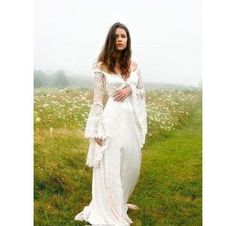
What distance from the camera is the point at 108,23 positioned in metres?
5.11

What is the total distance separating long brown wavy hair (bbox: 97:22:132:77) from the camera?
495 cm

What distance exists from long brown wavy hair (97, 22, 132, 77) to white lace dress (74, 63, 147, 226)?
7cm

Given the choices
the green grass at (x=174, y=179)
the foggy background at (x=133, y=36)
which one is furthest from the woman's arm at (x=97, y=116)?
the green grass at (x=174, y=179)

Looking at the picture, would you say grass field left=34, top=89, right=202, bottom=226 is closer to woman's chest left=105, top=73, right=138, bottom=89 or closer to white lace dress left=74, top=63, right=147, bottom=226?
white lace dress left=74, top=63, right=147, bottom=226

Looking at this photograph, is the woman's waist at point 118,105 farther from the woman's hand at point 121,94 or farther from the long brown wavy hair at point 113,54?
the long brown wavy hair at point 113,54

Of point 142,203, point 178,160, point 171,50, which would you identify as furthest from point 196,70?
point 142,203

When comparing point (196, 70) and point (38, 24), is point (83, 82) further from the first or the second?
point (196, 70)

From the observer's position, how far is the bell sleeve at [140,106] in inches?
198

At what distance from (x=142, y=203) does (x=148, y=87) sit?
100cm

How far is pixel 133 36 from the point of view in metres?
5.14

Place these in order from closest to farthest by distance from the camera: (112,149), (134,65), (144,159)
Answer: (112,149)
(134,65)
(144,159)

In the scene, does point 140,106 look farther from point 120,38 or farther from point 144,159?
point 120,38

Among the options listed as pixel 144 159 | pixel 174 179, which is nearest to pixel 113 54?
pixel 144 159

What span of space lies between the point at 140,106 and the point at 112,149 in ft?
1.52
